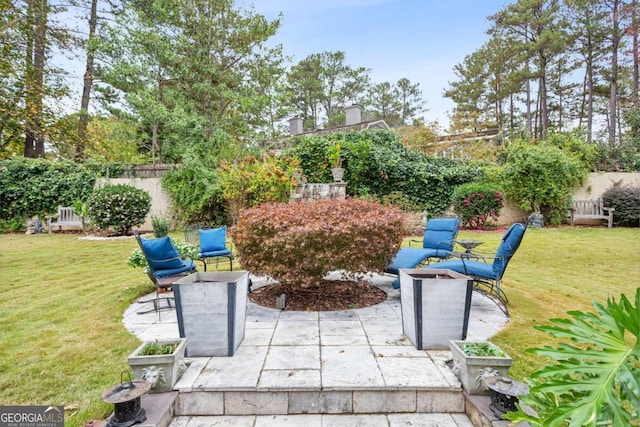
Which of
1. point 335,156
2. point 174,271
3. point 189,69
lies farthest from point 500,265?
point 189,69

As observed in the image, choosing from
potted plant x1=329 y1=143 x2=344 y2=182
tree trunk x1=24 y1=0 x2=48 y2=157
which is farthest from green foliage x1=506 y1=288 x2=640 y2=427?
potted plant x1=329 y1=143 x2=344 y2=182

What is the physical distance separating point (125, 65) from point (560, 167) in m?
14.9

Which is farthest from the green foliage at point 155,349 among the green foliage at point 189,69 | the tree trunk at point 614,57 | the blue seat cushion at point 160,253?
the tree trunk at point 614,57

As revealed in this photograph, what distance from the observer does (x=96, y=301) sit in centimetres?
416

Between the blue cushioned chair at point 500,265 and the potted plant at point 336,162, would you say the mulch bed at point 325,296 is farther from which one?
the potted plant at point 336,162

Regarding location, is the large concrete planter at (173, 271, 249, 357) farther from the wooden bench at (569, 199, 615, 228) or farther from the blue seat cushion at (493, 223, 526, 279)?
the wooden bench at (569, 199, 615, 228)

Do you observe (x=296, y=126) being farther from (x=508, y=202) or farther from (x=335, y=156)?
(x=508, y=202)

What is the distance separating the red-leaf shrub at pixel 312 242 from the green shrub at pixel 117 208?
7231mm

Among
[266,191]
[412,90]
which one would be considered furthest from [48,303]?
[412,90]

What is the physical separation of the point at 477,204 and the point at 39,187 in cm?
1435

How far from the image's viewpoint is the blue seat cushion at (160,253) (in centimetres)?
380

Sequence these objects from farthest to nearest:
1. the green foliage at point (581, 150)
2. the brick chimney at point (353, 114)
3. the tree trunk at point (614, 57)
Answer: the brick chimney at point (353, 114)
the tree trunk at point (614, 57)
the green foliage at point (581, 150)

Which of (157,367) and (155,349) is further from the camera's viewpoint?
(155,349)

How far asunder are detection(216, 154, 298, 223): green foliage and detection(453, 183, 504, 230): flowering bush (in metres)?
5.29
